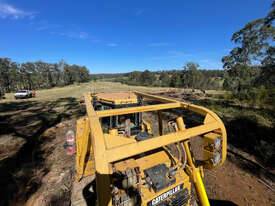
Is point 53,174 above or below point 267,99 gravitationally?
below

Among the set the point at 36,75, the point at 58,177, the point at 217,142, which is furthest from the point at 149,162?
the point at 36,75

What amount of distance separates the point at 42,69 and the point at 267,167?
82.0 m

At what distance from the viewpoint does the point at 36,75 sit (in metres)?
55.5

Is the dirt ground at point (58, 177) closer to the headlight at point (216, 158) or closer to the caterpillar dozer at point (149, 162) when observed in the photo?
the caterpillar dozer at point (149, 162)

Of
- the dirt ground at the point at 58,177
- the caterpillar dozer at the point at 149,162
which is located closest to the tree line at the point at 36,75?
the dirt ground at the point at 58,177

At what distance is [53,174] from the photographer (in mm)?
3947

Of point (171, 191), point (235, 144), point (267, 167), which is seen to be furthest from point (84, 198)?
point (235, 144)

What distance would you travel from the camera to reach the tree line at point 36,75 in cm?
4612

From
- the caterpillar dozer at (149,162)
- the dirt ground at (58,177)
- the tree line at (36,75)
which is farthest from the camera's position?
the tree line at (36,75)

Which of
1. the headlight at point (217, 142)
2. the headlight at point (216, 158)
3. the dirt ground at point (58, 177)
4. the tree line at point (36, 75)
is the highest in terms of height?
the tree line at point (36, 75)

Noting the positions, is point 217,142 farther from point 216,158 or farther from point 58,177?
point 58,177

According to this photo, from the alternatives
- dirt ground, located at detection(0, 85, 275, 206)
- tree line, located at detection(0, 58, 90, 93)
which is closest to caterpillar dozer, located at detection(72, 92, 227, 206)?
dirt ground, located at detection(0, 85, 275, 206)

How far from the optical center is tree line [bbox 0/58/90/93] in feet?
151

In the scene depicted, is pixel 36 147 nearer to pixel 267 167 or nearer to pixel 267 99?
pixel 267 167
